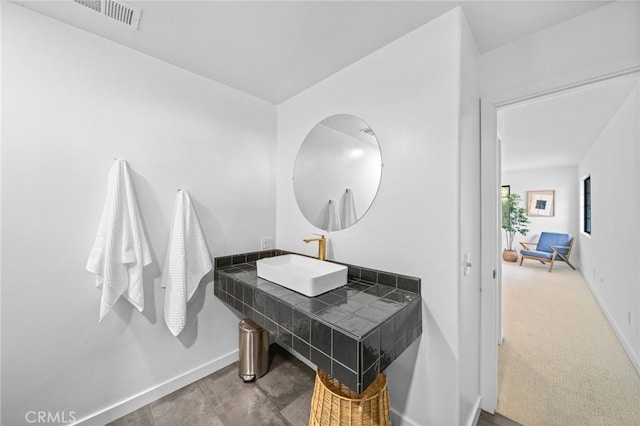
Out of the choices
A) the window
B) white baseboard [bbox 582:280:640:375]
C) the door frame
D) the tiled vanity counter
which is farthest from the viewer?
the window

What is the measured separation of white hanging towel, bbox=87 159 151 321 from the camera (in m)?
1.31

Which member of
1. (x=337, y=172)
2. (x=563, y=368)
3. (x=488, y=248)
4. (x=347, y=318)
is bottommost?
(x=563, y=368)

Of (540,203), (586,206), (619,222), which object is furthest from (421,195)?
(540,203)

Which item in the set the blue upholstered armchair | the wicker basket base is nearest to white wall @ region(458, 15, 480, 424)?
the wicker basket base

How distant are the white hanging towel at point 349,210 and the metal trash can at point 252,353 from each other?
1.09 m

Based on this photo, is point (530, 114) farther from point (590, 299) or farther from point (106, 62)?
point (106, 62)

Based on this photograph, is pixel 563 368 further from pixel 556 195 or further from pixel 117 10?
pixel 556 195

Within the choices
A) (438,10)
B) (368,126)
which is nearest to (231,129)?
(368,126)

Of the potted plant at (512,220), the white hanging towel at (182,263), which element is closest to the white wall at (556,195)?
the potted plant at (512,220)

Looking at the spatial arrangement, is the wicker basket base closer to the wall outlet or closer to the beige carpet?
the beige carpet

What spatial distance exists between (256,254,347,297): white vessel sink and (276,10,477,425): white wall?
20cm

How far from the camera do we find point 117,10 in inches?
47.6

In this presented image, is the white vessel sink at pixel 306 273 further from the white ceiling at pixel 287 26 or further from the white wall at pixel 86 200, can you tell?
the white ceiling at pixel 287 26

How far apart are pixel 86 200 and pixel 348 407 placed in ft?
A: 5.86
